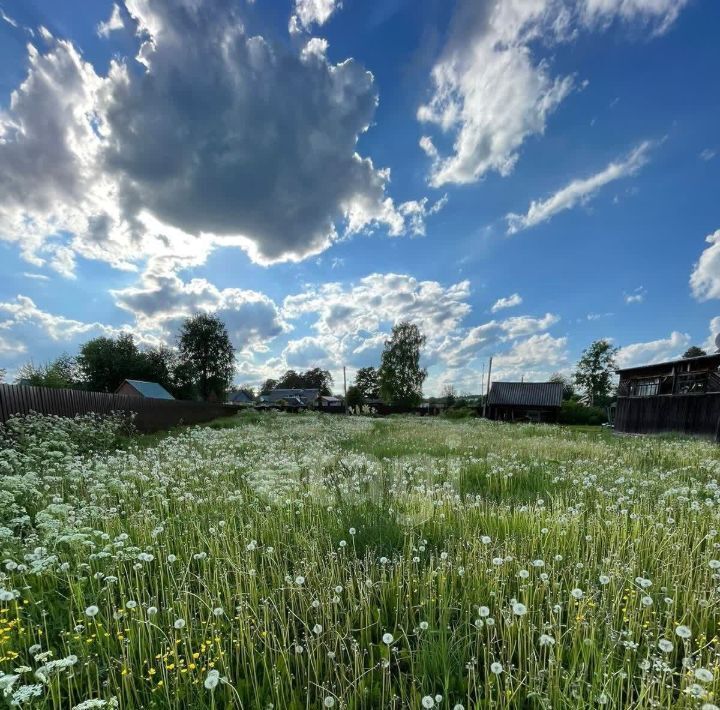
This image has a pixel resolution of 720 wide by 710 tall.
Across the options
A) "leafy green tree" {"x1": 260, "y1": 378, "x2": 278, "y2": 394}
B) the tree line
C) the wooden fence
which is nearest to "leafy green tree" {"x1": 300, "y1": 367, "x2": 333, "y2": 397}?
"leafy green tree" {"x1": 260, "y1": 378, "x2": 278, "y2": 394}

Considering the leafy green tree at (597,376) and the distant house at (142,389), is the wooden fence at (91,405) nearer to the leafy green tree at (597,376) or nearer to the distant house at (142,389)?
the distant house at (142,389)

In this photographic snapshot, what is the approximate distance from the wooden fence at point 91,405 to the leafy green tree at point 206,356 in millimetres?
38321

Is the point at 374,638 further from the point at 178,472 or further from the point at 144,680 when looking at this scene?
the point at 178,472

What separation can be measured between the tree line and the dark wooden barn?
6094 cm

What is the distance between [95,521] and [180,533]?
3.91ft

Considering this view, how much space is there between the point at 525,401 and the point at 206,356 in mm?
54189

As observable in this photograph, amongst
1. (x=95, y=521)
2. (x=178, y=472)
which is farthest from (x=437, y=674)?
(x=178, y=472)

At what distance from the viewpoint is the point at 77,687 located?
2279 mm

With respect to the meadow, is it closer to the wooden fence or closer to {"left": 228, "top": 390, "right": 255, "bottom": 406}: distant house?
the wooden fence

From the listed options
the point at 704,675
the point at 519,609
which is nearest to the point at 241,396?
the point at 519,609

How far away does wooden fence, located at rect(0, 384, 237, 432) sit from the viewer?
1273 centimetres

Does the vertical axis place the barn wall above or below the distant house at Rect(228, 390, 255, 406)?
above

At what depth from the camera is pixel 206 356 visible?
226 ft

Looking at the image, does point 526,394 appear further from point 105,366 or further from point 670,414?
point 105,366
